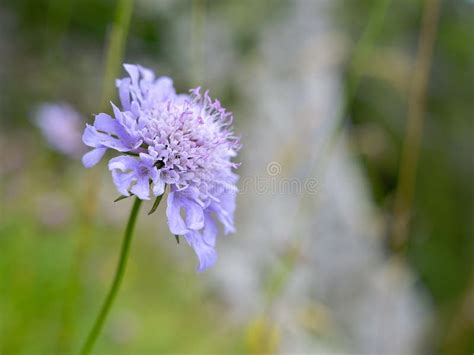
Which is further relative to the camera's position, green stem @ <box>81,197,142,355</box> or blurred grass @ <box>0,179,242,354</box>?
blurred grass @ <box>0,179,242,354</box>

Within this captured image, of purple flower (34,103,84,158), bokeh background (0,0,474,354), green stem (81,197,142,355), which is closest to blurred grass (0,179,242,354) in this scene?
bokeh background (0,0,474,354)

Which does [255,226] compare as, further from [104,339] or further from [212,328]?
[104,339]

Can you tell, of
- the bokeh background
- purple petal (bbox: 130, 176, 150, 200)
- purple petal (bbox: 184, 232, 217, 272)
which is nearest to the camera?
purple petal (bbox: 130, 176, 150, 200)

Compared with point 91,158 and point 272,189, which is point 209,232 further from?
point 272,189

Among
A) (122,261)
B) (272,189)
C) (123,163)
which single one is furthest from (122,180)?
(272,189)

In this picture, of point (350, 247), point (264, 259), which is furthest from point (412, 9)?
point (264, 259)

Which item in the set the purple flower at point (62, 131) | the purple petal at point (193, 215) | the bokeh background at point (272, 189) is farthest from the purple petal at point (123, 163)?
the purple flower at point (62, 131)

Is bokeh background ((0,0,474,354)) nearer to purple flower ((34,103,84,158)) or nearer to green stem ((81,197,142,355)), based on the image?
purple flower ((34,103,84,158))
